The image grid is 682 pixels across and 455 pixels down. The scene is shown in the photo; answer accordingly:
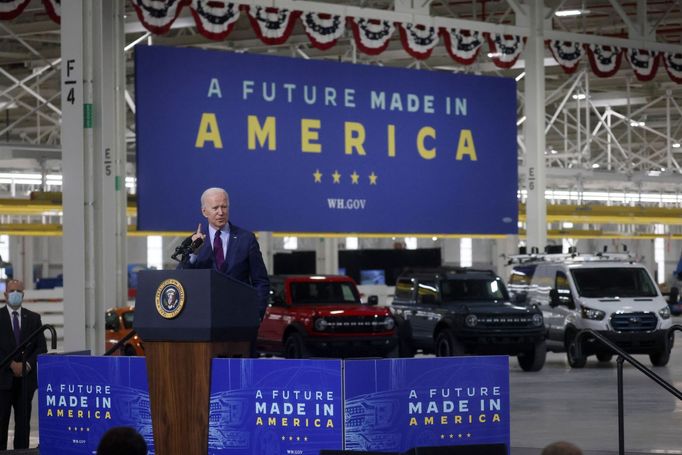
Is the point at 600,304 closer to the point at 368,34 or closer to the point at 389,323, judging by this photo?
the point at 389,323

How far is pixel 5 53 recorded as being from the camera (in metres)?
40.0

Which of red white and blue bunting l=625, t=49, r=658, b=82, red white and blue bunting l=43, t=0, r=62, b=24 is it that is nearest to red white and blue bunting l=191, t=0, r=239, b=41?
red white and blue bunting l=43, t=0, r=62, b=24

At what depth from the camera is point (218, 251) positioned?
9.22 meters

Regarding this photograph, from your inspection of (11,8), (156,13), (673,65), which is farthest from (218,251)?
(673,65)

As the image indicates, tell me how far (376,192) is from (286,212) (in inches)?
83.2

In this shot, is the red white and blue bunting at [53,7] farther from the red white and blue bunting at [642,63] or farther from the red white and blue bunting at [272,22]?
the red white and blue bunting at [642,63]

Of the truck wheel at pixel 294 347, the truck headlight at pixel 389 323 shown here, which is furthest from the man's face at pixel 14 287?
the truck headlight at pixel 389 323

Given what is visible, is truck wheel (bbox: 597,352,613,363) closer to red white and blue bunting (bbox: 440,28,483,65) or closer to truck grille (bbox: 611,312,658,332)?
truck grille (bbox: 611,312,658,332)

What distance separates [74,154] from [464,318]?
31.7ft

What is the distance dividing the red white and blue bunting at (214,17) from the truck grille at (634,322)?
911cm

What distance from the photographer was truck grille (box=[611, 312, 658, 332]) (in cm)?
2509

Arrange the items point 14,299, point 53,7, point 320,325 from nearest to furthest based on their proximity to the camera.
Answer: point 14,299 < point 53,7 < point 320,325

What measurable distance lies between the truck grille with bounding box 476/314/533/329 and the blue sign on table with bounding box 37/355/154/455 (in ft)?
51.6

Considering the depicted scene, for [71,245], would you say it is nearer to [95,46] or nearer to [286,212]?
[95,46]
